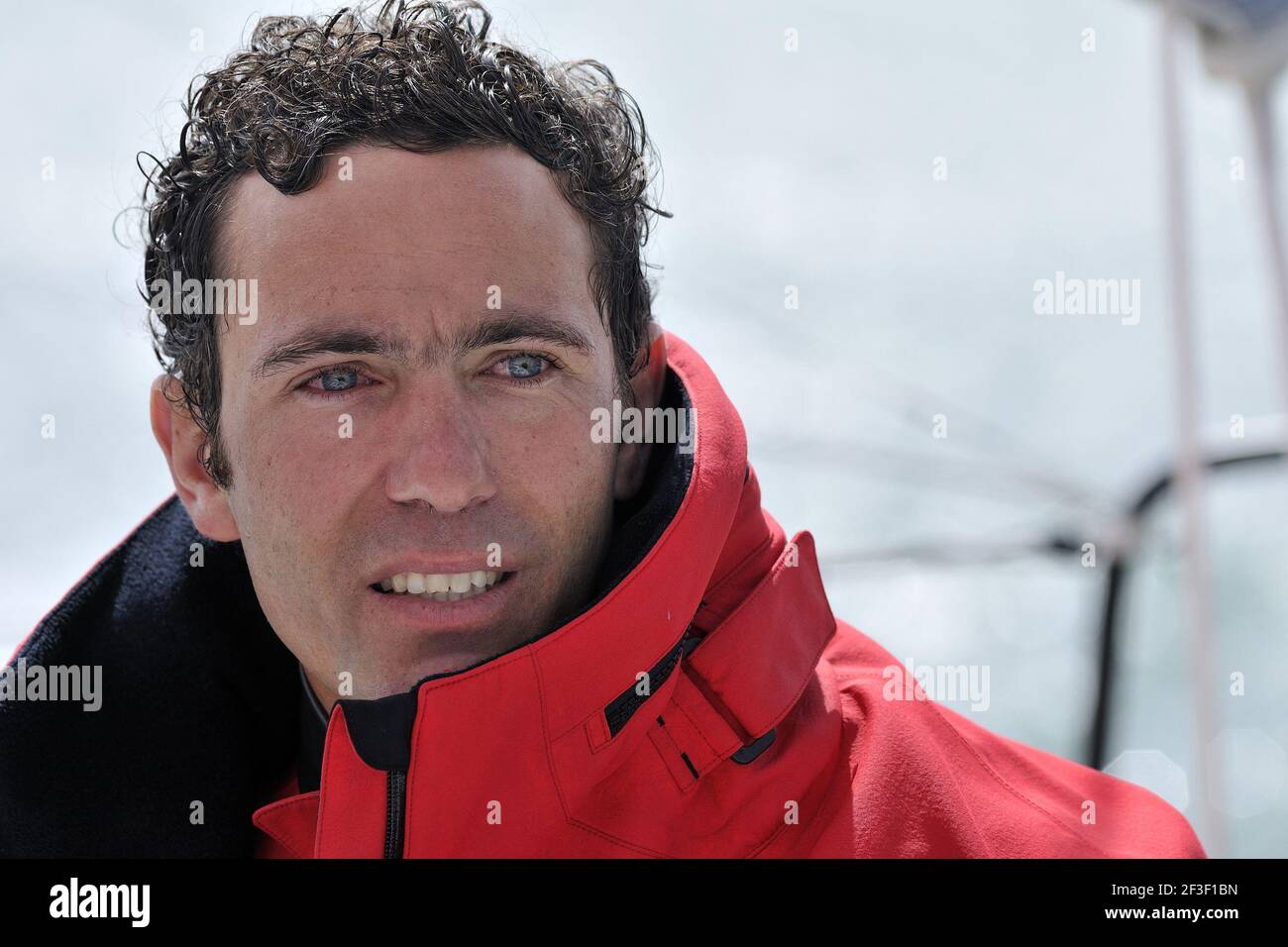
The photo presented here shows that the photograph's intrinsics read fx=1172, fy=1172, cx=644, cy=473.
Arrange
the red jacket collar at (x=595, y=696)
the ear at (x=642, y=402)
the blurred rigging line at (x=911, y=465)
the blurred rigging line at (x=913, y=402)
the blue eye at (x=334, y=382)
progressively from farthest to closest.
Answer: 1. the blurred rigging line at (x=913, y=402)
2. the blurred rigging line at (x=911, y=465)
3. the ear at (x=642, y=402)
4. the blue eye at (x=334, y=382)
5. the red jacket collar at (x=595, y=696)

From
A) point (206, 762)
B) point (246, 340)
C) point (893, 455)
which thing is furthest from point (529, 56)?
point (893, 455)

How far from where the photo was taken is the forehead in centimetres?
102

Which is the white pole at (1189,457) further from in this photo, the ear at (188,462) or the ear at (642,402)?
the ear at (188,462)

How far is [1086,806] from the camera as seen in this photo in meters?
1.18

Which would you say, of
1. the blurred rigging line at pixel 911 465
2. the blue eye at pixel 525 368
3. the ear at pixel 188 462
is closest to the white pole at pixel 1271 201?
the blue eye at pixel 525 368

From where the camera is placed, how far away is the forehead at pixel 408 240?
40.3 inches

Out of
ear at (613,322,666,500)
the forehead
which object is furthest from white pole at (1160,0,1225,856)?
the forehead

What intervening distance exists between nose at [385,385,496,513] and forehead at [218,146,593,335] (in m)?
0.08

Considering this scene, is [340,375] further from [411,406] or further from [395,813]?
[395,813]

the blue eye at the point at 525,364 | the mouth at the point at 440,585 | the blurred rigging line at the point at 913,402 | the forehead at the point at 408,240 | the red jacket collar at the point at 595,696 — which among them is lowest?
the red jacket collar at the point at 595,696

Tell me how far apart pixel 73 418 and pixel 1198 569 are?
2073 millimetres

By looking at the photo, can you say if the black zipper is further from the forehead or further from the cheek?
the forehead

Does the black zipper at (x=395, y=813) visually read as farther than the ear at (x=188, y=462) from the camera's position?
No

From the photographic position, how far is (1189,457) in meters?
1.30
